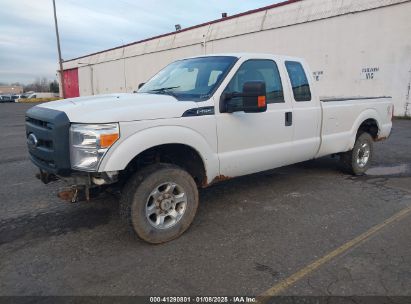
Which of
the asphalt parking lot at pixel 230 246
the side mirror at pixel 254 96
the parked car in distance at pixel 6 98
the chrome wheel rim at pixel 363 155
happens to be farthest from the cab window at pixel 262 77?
the parked car in distance at pixel 6 98

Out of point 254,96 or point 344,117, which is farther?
point 344,117

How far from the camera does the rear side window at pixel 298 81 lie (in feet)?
15.8

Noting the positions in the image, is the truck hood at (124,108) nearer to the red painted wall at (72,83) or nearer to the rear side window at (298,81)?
the rear side window at (298,81)

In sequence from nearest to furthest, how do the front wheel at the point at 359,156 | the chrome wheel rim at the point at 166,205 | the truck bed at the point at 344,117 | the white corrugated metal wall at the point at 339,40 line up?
the chrome wheel rim at the point at 166,205 < the truck bed at the point at 344,117 < the front wheel at the point at 359,156 < the white corrugated metal wall at the point at 339,40

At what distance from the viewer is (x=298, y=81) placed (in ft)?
16.1

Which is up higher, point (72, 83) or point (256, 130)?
point (72, 83)

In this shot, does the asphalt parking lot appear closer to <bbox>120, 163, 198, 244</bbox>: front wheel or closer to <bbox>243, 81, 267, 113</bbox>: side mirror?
<bbox>120, 163, 198, 244</bbox>: front wheel

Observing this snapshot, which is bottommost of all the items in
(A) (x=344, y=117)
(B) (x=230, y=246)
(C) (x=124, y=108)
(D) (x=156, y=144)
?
(B) (x=230, y=246)

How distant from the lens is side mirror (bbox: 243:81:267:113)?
356 cm

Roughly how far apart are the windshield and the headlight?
100 centimetres

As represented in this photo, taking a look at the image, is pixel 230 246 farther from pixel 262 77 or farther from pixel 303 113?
pixel 303 113

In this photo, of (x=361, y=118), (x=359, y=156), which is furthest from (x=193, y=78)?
(x=359, y=156)

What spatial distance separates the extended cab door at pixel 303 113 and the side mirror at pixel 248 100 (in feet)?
3.87

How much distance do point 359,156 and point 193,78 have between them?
3.65 meters
